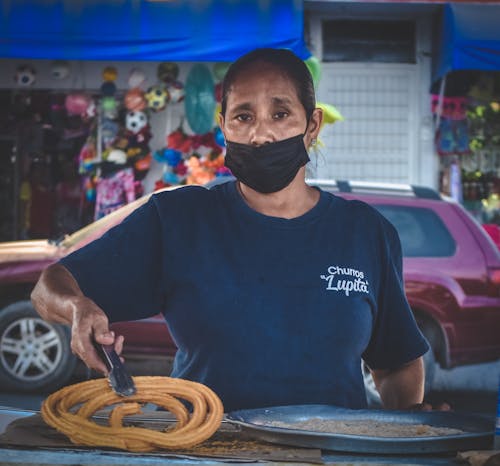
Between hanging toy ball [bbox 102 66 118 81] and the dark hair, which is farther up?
hanging toy ball [bbox 102 66 118 81]

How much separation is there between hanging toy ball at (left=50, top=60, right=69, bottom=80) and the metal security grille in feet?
9.76

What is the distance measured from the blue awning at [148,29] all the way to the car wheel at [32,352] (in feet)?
7.95

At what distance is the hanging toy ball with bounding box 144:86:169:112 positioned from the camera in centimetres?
1027

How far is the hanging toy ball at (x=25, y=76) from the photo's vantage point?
10414 mm

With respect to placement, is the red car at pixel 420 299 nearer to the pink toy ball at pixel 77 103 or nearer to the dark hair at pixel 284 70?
the pink toy ball at pixel 77 103

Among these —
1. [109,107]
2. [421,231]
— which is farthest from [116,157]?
[421,231]

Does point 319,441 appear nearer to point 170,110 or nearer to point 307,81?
point 307,81

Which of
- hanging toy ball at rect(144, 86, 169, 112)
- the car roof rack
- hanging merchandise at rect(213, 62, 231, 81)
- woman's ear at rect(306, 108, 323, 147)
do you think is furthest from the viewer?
hanging toy ball at rect(144, 86, 169, 112)

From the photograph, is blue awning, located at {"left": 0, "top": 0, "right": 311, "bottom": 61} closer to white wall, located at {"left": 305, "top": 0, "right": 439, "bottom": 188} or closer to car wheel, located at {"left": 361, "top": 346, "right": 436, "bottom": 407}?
white wall, located at {"left": 305, "top": 0, "right": 439, "bottom": 188}

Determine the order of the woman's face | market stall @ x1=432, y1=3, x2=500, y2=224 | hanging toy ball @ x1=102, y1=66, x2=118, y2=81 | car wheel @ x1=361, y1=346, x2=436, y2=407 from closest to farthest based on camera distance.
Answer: the woman's face < car wheel @ x1=361, y1=346, x2=436, y2=407 < market stall @ x1=432, y1=3, x2=500, y2=224 < hanging toy ball @ x1=102, y1=66, x2=118, y2=81

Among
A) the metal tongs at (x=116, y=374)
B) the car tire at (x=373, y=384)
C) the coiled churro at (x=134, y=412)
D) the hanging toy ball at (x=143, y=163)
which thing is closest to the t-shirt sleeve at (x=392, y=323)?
the coiled churro at (x=134, y=412)

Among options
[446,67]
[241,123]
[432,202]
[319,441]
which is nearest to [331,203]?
[241,123]

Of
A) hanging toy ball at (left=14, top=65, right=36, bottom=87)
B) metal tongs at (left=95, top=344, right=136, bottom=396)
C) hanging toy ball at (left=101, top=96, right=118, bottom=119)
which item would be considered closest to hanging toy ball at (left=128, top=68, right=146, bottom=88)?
hanging toy ball at (left=101, top=96, right=118, bottom=119)

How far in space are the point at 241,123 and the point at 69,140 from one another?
8.53 m
